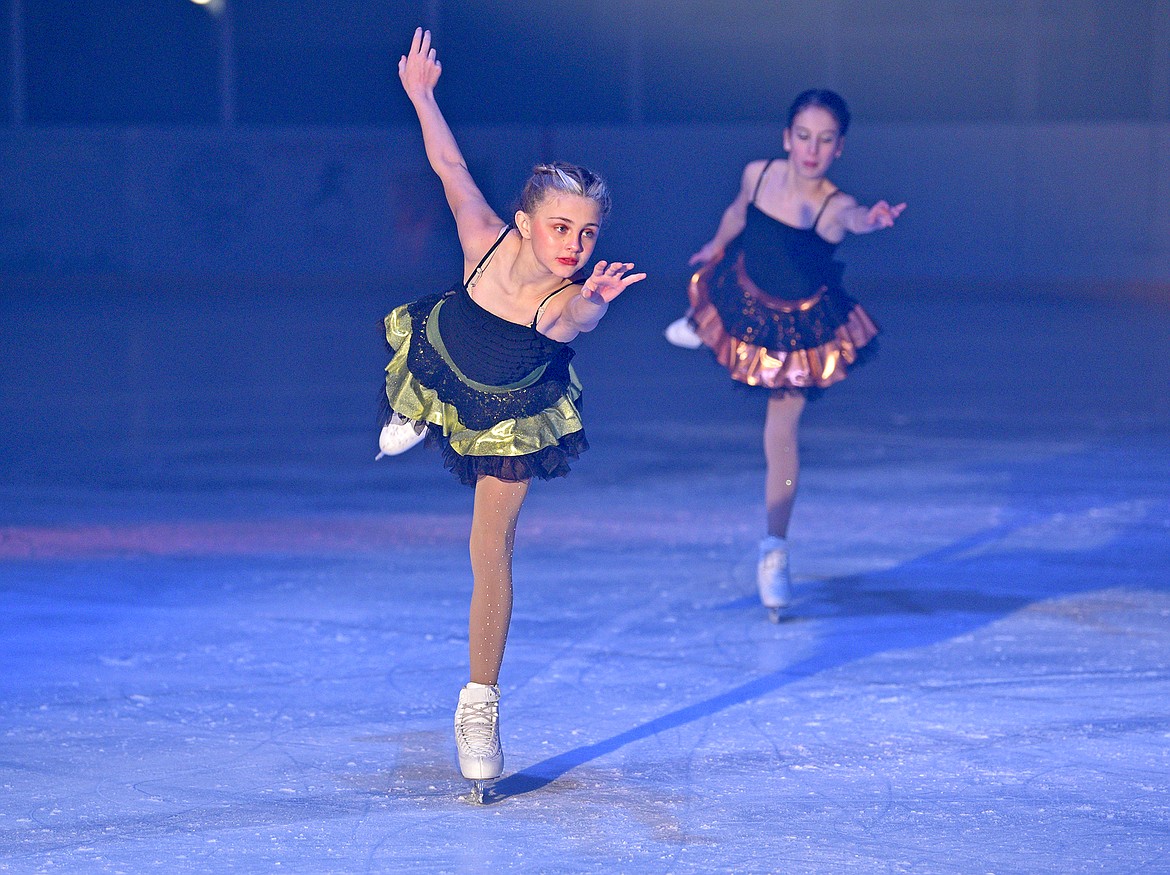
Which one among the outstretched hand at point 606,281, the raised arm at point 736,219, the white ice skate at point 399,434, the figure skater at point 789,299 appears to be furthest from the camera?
the raised arm at point 736,219

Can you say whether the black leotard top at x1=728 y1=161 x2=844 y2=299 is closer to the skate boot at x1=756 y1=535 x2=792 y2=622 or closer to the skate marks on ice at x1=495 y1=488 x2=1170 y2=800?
the skate boot at x1=756 y1=535 x2=792 y2=622

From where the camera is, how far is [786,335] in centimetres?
534

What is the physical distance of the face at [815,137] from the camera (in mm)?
5195

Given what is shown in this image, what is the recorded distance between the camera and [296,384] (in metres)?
10.2

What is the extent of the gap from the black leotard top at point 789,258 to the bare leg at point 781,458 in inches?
14.0

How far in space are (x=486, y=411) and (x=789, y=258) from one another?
1.99m

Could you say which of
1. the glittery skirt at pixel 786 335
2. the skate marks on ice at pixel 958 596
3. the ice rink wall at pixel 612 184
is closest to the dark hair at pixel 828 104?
the glittery skirt at pixel 786 335

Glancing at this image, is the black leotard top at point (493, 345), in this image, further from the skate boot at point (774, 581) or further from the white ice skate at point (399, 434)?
the skate boot at point (774, 581)

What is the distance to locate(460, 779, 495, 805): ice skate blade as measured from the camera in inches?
141

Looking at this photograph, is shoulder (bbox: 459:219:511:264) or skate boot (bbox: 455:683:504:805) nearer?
skate boot (bbox: 455:683:504:805)

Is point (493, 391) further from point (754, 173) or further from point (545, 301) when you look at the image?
point (754, 173)

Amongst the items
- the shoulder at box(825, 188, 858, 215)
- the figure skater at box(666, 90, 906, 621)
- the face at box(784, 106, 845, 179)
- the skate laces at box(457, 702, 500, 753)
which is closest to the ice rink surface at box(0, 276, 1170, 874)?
the skate laces at box(457, 702, 500, 753)

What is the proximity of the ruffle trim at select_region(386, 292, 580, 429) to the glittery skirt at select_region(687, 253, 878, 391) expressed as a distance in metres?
1.63

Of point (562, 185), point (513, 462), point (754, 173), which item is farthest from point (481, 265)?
point (754, 173)
